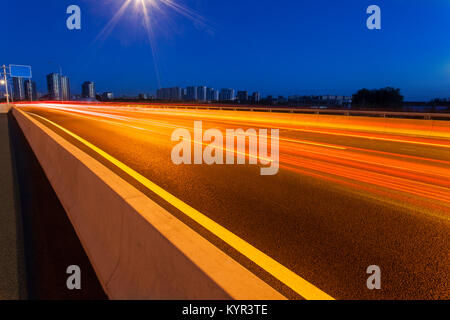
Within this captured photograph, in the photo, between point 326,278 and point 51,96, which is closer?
point 326,278

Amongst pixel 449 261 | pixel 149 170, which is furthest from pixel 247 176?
pixel 449 261

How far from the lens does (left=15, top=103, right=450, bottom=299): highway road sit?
3208mm

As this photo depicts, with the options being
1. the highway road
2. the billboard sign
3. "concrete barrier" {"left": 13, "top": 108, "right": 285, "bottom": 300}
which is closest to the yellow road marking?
the highway road

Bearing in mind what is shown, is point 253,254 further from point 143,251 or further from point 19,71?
point 19,71

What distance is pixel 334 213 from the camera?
4934 millimetres

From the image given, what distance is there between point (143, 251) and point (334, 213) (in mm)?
3469

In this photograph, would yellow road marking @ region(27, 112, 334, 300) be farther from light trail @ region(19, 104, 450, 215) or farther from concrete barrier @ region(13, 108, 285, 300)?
light trail @ region(19, 104, 450, 215)

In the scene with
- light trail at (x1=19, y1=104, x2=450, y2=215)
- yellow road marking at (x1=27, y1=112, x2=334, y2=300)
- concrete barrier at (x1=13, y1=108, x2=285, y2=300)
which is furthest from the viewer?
light trail at (x1=19, y1=104, x2=450, y2=215)

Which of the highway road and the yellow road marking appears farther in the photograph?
the highway road

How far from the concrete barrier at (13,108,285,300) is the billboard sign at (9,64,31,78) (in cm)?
6563

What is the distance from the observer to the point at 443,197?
5.83 m

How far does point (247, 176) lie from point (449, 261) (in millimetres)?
4401

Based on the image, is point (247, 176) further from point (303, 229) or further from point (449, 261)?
point (449, 261)

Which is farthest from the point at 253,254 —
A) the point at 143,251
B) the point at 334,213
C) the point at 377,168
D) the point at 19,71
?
the point at 19,71
